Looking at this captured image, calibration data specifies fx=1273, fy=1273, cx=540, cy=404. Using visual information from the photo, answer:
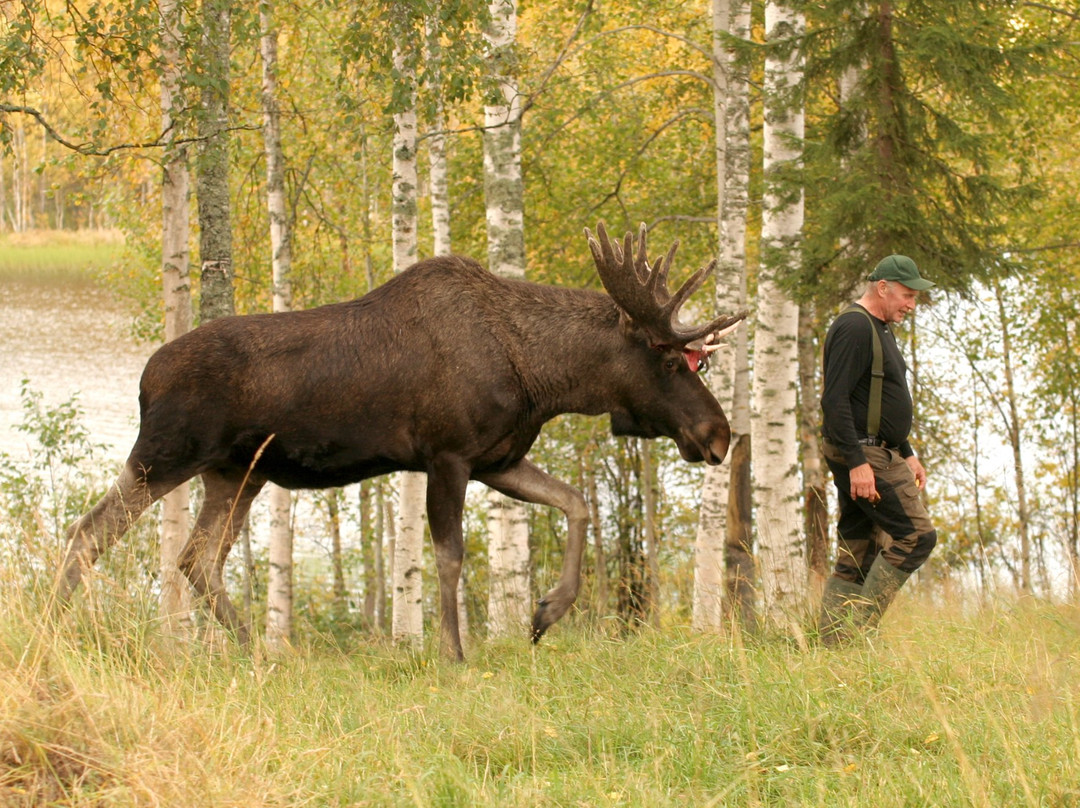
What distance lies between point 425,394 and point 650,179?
15132 mm

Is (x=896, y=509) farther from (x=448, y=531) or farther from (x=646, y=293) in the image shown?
(x=448, y=531)

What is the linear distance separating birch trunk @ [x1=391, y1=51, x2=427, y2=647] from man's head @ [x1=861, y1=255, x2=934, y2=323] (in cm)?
637

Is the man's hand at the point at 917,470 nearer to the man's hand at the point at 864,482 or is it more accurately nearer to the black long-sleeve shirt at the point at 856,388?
the black long-sleeve shirt at the point at 856,388

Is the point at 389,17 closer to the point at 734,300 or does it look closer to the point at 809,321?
the point at 734,300

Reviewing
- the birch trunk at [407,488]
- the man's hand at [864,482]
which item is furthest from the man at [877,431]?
the birch trunk at [407,488]

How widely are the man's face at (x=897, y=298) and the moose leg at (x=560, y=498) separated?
2133 millimetres

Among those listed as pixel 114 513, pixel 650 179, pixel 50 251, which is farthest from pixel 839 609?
pixel 50 251

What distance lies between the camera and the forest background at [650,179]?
9.41m

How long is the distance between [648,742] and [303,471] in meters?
3.36

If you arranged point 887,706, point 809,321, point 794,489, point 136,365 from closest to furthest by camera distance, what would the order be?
point 887,706 < point 794,489 < point 809,321 < point 136,365

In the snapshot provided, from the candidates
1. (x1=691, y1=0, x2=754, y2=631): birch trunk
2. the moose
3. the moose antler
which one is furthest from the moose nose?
(x1=691, y1=0, x2=754, y2=631): birch trunk

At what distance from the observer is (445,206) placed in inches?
589

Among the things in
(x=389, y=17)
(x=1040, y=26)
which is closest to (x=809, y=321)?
(x=1040, y=26)

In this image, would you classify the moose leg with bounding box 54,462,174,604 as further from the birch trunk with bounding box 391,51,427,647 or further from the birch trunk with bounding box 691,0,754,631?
the birch trunk with bounding box 691,0,754,631
